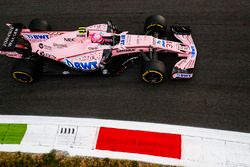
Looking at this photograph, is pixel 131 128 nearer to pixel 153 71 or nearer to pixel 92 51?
pixel 153 71

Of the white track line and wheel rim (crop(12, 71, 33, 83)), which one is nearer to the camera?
the white track line

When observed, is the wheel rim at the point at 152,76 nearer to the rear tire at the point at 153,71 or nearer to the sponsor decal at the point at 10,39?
the rear tire at the point at 153,71

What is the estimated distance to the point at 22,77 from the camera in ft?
19.9

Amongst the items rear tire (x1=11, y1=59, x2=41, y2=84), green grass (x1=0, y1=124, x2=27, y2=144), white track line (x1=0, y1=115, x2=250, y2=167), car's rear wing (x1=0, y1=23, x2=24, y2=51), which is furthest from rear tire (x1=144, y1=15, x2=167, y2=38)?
green grass (x1=0, y1=124, x2=27, y2=144)

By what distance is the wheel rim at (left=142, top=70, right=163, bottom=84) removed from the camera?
5.68 m

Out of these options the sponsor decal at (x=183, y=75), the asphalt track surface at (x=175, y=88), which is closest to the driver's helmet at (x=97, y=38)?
the asphalt track surface at (x=175, y=88)

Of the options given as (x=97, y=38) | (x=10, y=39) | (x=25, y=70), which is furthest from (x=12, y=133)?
(x=97, y=38)

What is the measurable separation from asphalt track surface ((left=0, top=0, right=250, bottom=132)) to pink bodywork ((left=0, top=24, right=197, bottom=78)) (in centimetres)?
49

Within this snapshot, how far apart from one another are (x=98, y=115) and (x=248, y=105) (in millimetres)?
3123

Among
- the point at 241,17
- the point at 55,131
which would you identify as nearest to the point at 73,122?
the point at 55,131

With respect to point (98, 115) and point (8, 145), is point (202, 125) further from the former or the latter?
point (8, 145)

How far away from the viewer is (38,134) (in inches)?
223

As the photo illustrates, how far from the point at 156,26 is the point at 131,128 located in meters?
2.43

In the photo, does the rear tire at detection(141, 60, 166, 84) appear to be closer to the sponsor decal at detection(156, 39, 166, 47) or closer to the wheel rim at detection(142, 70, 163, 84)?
the wheel rim at detection(142, 70, 163, 84)
